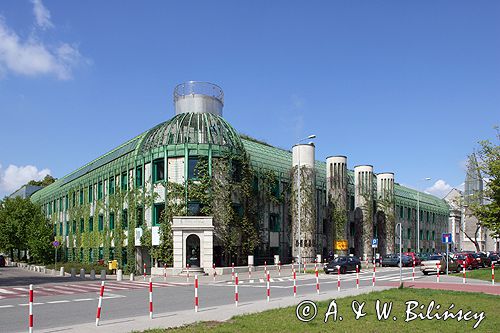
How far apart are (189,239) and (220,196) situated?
4.47 meters

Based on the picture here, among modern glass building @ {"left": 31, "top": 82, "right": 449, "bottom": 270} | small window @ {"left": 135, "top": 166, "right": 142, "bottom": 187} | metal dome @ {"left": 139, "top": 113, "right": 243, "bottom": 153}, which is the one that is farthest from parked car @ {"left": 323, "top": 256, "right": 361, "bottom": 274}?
small window @ {"left": 135, "top": 166, "right": 142, "bottom": 187}

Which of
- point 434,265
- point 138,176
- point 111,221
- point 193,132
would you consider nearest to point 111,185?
point 111,221

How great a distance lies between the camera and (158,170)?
47844mm

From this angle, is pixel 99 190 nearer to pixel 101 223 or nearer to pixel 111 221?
pixel 101 223

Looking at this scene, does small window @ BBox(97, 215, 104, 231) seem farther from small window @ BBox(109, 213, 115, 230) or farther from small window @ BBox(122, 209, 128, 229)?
small window @ BBox(122, 209, 128, 229)

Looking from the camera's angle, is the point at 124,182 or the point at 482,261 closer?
the point at 482,261

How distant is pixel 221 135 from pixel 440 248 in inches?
2430

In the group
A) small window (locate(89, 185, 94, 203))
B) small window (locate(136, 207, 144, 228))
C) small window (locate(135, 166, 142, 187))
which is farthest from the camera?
small window (locate(89, 185, 94, 203))

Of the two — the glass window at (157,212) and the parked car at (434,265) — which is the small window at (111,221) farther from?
the parked car at (434,265)

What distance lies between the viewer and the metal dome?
155 ft

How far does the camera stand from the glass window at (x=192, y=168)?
45969 mm

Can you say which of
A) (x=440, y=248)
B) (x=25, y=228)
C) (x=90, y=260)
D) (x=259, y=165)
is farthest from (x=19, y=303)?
(x=440, y=248)

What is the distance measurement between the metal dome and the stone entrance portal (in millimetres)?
7187

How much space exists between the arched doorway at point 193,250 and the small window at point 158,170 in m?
6.47
